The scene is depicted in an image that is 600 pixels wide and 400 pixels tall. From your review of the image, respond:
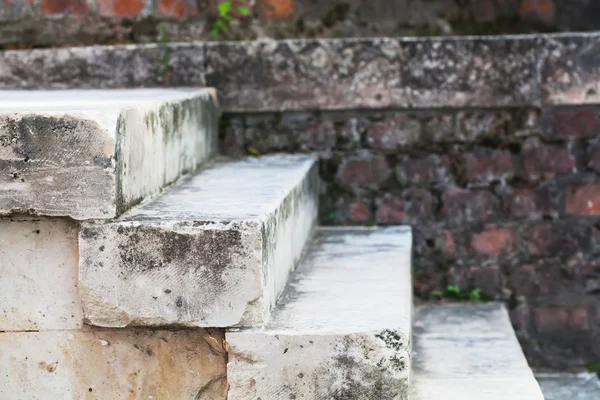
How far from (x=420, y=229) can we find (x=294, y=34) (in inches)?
33.4

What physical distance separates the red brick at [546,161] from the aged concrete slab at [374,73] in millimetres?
173

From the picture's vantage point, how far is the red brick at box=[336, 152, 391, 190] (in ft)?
9.89

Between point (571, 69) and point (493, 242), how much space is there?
0.65 metres

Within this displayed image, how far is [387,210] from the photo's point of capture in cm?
302

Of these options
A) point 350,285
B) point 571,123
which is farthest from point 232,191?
point 571,123

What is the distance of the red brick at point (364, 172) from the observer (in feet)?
9.89

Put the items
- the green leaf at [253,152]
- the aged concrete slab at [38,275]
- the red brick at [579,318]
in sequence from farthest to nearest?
the green leaf at [253,152] → the red brick at [579,318] → the aged concrete slab at [38,275]

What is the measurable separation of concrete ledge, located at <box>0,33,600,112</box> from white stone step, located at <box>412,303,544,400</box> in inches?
28.7

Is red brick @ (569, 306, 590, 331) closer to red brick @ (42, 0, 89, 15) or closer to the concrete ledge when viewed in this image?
the concrete ledge

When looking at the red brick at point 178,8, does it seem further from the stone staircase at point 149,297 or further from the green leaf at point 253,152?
the stone staircase at point 149,297

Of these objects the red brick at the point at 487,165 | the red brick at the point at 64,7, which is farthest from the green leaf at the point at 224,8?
the red brick at the point at 487,165

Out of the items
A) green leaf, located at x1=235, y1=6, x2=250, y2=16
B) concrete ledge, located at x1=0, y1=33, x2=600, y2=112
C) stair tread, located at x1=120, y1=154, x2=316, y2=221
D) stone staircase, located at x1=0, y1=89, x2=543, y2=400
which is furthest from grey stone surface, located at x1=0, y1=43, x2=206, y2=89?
stone staircase, located at x1=0, y1=89, x2=543, y2=400

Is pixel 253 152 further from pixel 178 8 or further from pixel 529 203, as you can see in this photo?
pixel 529 203

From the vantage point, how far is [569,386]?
2752 mm
